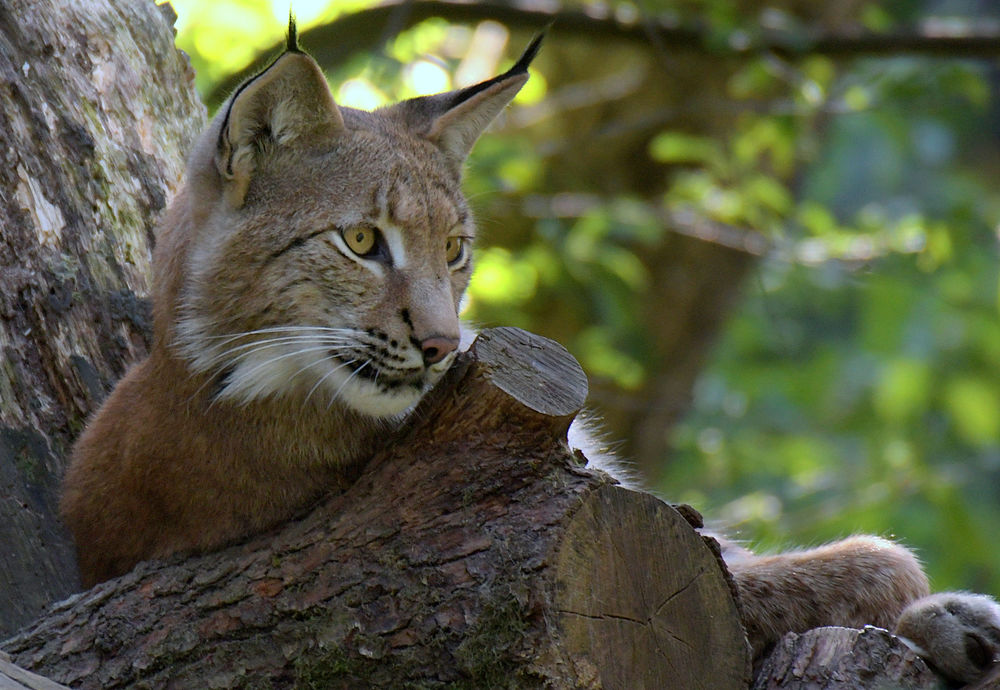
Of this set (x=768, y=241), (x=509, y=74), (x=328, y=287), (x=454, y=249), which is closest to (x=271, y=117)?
(x=328, y=287)

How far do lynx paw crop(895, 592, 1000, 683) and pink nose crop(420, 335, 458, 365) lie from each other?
1709mm

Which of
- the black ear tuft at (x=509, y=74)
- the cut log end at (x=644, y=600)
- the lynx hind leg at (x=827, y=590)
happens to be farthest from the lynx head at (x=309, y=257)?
the lynx hind leg at (x=827, y=590)

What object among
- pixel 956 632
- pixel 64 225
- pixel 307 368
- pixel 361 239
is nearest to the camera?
pixel 956 632

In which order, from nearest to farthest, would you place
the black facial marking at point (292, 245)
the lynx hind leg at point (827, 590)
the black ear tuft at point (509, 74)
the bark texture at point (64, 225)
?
the black facial marking at point (292, 245), the lynx hind leg at point (827, 590), the bark texture at point (64, 225), the black ear tuft at point (509, 74)

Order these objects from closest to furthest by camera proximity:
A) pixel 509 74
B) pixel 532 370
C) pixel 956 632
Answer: pixel 532 370 → pixel 956 632 → pixel 509 74

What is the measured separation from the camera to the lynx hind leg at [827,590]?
13.4ft

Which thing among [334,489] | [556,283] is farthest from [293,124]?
[556,283]

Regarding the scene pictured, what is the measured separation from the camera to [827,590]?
416cm

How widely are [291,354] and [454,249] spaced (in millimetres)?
808

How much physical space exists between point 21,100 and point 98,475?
1.75 m

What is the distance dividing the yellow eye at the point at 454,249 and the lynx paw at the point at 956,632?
6.31 feet

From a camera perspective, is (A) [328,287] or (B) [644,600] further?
(A) [328,287]

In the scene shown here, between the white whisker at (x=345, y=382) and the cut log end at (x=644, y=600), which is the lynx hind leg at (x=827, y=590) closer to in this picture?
the cut log end at (x=644, y=600)

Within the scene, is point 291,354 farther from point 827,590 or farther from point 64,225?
point 827,590
